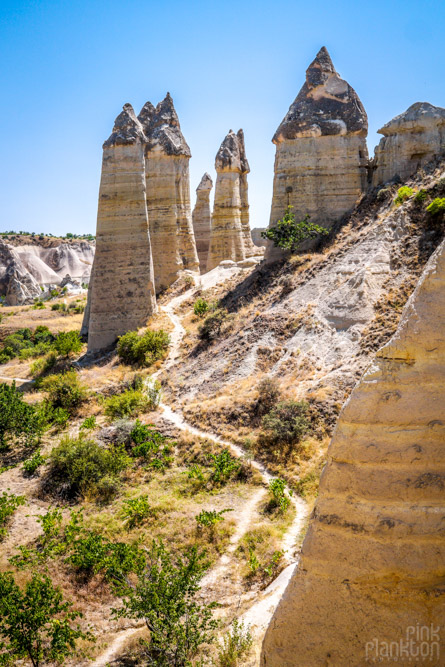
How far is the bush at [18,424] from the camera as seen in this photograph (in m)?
14.3

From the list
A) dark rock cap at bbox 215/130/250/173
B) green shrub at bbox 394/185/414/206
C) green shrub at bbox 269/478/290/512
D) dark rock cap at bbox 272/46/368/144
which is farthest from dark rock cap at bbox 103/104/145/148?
green shrub at bbox 269/478/290/512

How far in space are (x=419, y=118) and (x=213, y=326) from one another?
10.9m

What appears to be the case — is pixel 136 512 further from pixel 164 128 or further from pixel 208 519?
pixel 164 128

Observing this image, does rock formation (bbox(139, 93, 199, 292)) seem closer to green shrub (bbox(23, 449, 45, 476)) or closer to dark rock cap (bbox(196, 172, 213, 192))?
dark rock cap (bbox(196, 172, 213, 192))

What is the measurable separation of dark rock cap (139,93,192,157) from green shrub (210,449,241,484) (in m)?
20.5

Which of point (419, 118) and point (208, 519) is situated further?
point (419, 118)

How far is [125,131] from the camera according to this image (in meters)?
22.3

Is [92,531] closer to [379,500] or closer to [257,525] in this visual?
[257,525]

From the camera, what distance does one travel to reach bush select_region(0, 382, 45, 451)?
46.9ft

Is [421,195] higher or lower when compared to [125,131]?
lower

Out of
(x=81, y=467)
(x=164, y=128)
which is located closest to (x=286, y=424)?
(x=81, y=467)

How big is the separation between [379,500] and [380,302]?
37.0ft

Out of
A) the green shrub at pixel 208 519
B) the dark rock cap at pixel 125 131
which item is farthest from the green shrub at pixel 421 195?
the dark rock cap at pixel 125 131

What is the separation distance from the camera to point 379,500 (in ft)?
13.1
